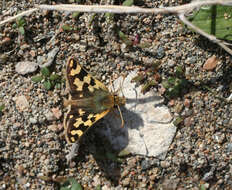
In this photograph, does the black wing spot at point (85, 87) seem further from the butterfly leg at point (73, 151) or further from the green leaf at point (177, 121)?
the green leaf at point (177, 121)

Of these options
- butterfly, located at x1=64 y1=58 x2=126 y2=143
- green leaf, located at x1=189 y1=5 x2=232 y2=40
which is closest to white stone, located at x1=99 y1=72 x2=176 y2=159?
butterfly, located at x1=64 y1=58 x2=126 y2=143

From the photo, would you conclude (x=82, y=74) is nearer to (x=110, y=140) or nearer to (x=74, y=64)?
(x=74, y=64)

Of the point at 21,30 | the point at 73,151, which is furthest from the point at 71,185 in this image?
the point at 21,30

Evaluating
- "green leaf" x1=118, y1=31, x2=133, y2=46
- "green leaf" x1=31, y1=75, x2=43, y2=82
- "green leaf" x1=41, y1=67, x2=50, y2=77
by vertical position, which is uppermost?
"green leaf" x1=118, y1=31, x2=133, y2=46

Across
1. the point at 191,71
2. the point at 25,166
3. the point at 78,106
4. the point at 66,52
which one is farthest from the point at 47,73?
the point at 191,71

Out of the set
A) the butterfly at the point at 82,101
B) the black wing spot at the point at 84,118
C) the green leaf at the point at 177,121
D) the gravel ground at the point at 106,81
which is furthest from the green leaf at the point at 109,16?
the green leaf at the point at 177,121

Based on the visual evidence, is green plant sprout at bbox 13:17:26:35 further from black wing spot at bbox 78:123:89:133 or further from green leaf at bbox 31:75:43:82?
black wing spot at bbox 78:123:89:133
